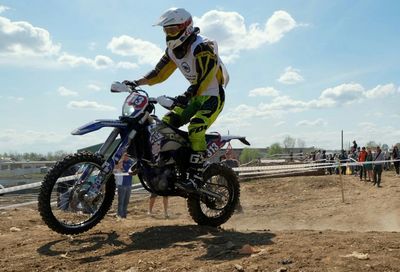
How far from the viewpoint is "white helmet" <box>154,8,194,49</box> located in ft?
20.0

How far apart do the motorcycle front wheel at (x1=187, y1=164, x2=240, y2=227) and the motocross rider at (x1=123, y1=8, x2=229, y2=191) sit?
0.80 feet

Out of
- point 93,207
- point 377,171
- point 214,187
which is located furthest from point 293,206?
point 93,207

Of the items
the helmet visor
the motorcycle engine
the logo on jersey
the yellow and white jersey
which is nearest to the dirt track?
the motorcycle engine

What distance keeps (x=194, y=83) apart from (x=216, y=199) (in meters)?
1.63

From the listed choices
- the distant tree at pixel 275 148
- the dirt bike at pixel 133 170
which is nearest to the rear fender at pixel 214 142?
the dirt bike at pixel 133 170

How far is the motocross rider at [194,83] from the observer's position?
6.18 meters

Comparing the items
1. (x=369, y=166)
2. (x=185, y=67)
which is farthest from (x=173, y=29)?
(x=369, y=166)

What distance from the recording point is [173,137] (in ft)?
20.2

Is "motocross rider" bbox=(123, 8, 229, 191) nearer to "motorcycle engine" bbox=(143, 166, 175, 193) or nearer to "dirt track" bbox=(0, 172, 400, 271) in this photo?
"motorcycle engine" bbox=(143, 166, 175, 193)

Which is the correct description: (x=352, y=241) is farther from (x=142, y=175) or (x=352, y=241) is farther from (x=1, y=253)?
(x=1, y=253)

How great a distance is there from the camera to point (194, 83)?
651 centimetres

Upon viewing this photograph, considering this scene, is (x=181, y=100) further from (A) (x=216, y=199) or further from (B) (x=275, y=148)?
(B) (x=275, y=148)

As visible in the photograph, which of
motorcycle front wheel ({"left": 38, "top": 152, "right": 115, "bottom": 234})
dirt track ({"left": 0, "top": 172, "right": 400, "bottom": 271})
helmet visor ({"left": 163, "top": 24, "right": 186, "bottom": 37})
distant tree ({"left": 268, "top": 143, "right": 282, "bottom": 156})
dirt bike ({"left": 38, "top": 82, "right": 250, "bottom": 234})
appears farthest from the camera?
distant tree ({"left": 268, "top": 143, "right": 282, "bottom": 156})

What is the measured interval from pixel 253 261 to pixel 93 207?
2.36m
